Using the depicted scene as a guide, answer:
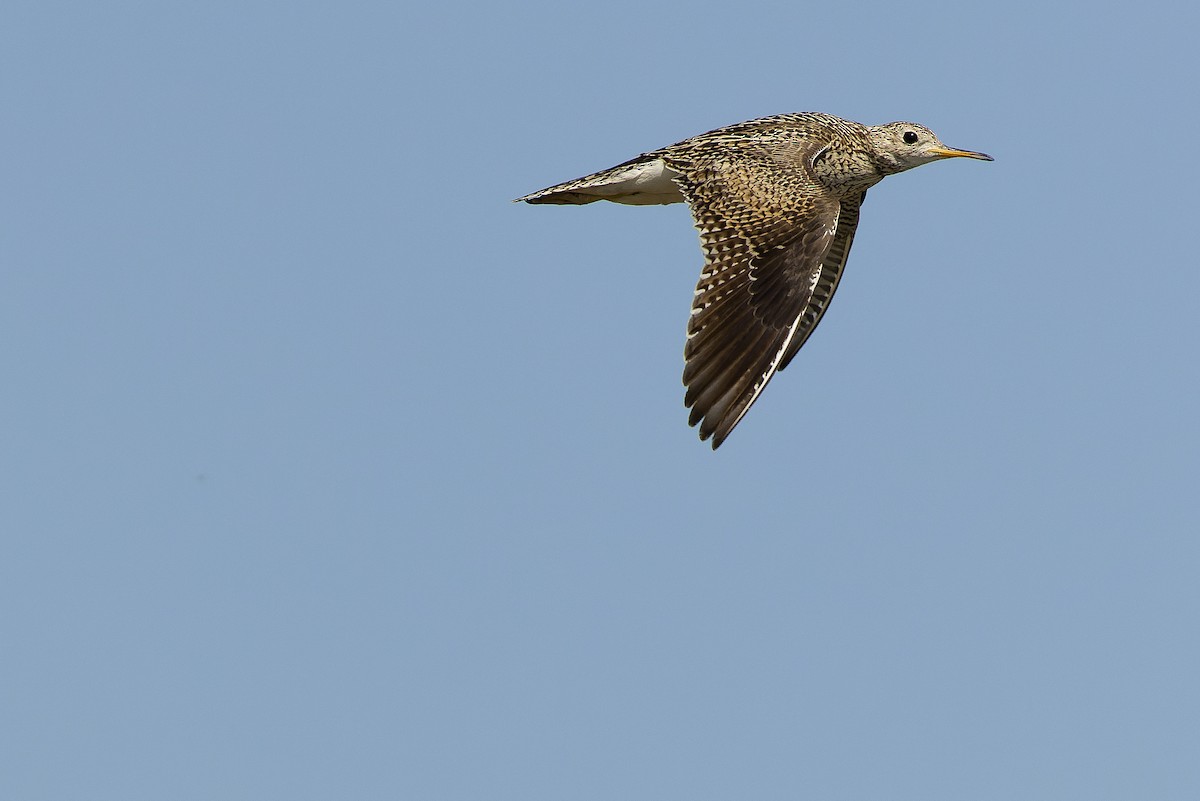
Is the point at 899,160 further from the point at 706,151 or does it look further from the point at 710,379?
the point at 710,379

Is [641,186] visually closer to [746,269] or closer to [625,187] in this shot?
[625,187]

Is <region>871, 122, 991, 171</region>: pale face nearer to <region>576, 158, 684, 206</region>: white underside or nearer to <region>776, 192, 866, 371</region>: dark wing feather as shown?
<region>776, 192, 866, 371</region>: dark wing feather

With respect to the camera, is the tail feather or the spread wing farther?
the tail feather

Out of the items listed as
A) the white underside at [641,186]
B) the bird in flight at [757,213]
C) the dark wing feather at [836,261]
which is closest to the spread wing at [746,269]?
the bird in flight at [757,213]

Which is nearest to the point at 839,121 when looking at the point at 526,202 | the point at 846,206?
the point at 846,206

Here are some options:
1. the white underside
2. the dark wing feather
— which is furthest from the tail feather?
the dark wing feather

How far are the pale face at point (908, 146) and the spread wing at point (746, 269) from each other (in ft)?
2.36

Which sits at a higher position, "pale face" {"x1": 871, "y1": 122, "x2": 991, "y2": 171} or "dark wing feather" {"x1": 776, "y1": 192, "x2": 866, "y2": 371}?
"pale face" {"x1": 871, "y1": 122, "x2": 991, "y2": 171}

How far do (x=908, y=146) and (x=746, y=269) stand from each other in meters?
3.09

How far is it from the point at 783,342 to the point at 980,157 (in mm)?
3965

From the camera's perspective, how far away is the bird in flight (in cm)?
2256

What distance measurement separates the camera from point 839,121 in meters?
26.3

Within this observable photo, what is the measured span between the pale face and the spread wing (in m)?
0.72

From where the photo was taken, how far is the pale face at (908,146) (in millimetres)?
25547
